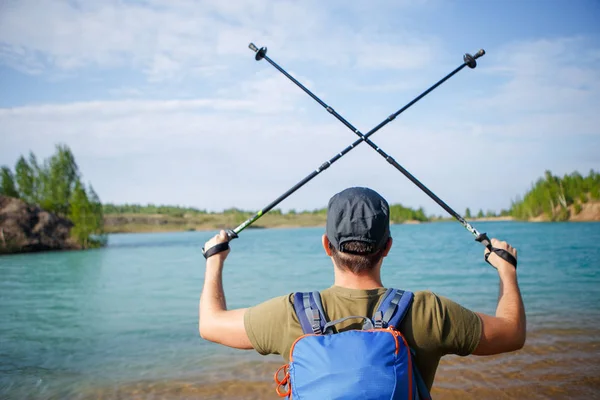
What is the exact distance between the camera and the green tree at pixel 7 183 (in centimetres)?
5144

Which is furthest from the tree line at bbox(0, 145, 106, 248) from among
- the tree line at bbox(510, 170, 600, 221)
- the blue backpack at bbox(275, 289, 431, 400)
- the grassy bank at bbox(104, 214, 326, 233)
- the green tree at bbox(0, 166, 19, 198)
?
the tree line at bbox(510, 170, 600, 221)

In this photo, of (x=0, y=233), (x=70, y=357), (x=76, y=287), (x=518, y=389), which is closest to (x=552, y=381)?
(x=518, y=389)

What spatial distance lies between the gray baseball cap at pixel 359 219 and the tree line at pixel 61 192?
54.1m

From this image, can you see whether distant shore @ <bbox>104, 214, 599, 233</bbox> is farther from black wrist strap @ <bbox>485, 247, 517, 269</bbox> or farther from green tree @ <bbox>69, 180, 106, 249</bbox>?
black wrist strap @ <bbox>485, 247, 517, 269</bbox>

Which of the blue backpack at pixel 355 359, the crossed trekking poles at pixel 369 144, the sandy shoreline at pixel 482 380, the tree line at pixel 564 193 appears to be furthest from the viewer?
the tree line at pixel 564 193

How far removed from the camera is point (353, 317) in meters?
2.13

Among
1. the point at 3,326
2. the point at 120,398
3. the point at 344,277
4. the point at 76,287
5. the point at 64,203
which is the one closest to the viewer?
the point at 344,277

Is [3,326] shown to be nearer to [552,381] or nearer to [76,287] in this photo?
[76,287]

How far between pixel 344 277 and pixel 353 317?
0.22 meters

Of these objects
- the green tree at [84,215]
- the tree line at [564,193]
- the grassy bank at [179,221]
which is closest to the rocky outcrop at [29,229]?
the green tree at [84,215]

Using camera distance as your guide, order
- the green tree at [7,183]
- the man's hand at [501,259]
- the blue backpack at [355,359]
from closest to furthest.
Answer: the blue backpack at [355,359]
the man's hand at [501,259]
the green tree at [7,183]

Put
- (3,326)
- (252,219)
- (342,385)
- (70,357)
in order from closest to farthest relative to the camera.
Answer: (342,385) → (252,219) → (70,357) → (3,326)

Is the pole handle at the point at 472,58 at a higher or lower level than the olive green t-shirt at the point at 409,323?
higher

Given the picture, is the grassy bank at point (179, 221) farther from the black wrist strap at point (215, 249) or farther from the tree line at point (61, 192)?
the black wrist strap at point (215, 249)
